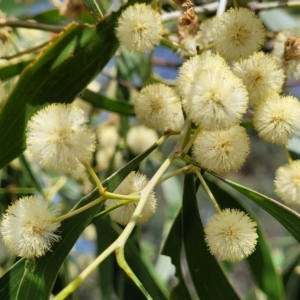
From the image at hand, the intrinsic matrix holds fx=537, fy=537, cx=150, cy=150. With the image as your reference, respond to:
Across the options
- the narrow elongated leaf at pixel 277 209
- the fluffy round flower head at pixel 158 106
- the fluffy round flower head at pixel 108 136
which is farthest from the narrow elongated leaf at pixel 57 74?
the fluffy round flower head at pixel 108 136

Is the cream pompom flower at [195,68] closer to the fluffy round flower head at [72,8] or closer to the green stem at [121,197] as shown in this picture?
the green stem at [121,197]

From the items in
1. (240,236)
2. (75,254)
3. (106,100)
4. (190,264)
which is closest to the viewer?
(240,236)

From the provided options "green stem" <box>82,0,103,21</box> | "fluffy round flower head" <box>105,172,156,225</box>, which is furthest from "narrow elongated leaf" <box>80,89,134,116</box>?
"fluffy round flower head" <box>105,172,156,225</box>

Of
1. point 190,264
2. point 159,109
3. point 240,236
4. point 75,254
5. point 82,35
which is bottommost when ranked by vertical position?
point 75,254

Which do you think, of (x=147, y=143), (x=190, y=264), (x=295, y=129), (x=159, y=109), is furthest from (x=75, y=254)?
(x=295, y=129)

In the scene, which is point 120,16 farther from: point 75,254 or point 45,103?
point 75,254

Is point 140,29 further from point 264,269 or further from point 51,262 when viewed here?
point 264,269

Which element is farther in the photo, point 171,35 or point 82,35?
point 171,35
